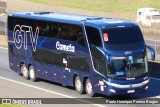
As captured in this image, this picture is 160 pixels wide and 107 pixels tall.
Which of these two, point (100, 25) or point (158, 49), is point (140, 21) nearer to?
point (158, 49)

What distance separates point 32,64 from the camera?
2770 centimetres

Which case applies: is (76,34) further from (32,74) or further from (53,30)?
(32,74)

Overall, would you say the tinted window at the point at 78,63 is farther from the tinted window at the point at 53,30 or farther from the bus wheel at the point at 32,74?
the bus wheel at the point at 32,74

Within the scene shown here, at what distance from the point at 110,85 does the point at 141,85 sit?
1525 millimetres

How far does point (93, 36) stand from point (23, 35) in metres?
6.93

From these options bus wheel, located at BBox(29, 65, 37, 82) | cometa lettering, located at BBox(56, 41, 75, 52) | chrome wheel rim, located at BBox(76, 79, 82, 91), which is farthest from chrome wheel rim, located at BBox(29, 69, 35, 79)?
chrome wheel rim, located at BBox(76, 79, 82, 91)

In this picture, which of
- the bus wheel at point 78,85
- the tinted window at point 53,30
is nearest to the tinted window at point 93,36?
the bus wheel at point 78,85

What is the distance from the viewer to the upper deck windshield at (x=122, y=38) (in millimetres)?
21750

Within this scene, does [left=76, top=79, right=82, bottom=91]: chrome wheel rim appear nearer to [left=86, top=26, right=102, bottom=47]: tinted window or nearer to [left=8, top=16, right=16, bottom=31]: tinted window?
[left=86, top=26, right=102, bottom=47]: tinted window

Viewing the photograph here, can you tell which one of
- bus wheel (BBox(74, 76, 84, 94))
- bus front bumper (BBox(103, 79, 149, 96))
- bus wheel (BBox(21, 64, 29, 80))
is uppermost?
bus front bumper (BBox(103, 79, 149, 96))

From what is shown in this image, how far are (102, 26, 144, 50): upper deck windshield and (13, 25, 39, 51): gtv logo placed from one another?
5.93 meters

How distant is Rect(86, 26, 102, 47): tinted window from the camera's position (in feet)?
72.1

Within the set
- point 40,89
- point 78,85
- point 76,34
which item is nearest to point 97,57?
point 76,34

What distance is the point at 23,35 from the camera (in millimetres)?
28188
